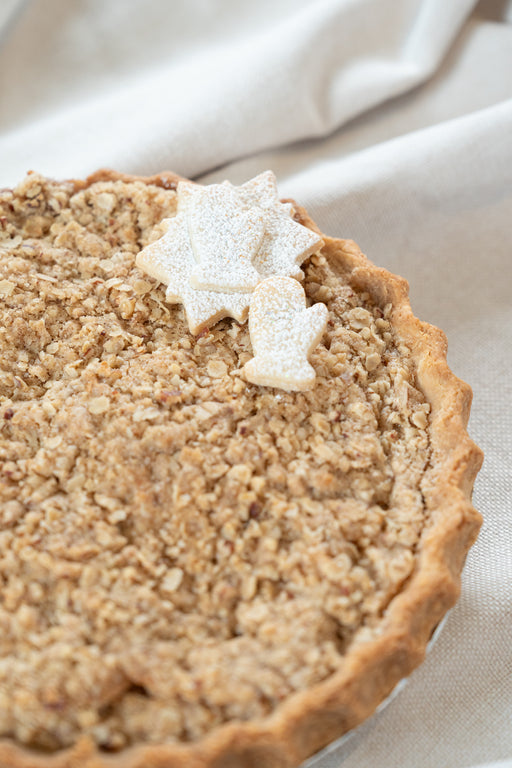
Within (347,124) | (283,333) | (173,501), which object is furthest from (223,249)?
(347,124)

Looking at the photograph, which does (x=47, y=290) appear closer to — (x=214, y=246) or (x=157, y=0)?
(x=214, y=246)

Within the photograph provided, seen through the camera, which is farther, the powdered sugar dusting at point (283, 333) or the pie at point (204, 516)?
the powdered sugar dusting at point (283, 333)

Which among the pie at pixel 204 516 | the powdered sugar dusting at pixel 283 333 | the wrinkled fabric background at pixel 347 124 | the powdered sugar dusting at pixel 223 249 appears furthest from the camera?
the wrinkled fabric background at pixel 347 124

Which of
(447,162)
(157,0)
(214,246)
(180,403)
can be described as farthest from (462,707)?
(157,0)

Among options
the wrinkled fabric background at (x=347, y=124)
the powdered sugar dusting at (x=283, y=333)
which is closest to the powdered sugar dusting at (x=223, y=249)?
the powdered sugar dusting at (x=283, y=333)

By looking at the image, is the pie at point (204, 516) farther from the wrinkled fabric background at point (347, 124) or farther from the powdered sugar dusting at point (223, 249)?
the wrinkled fabric background at point (347, 124)

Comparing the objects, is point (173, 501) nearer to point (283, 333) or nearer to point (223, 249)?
point (283, 333)
